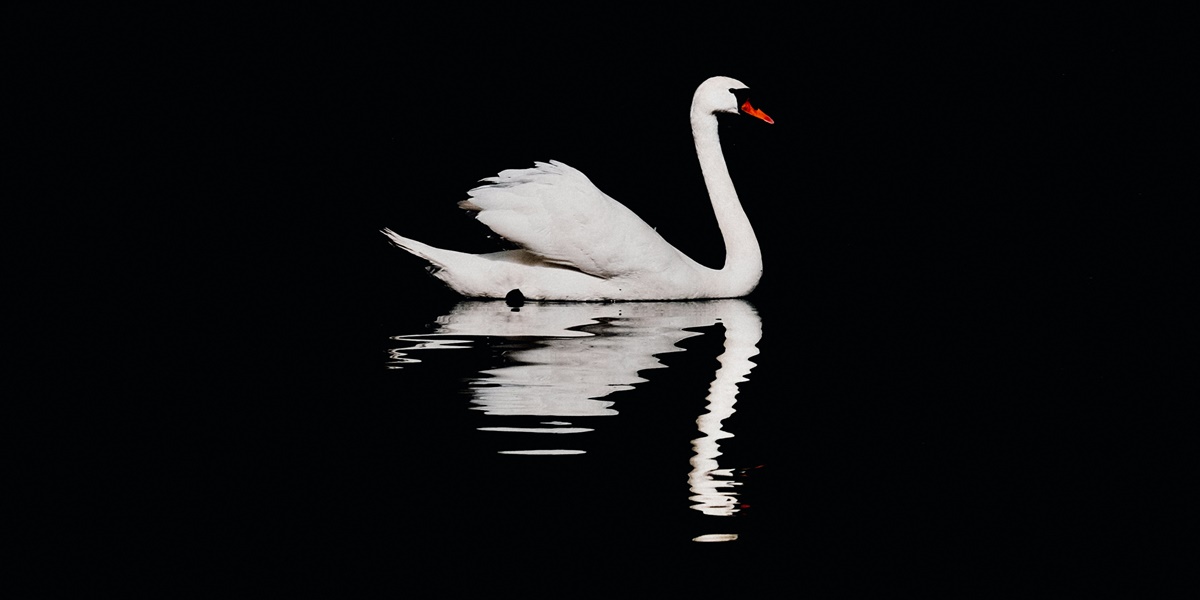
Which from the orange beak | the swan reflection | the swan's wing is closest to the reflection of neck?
the swan reflection

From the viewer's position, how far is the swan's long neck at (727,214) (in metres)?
7.78

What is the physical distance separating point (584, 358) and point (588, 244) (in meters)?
1.56

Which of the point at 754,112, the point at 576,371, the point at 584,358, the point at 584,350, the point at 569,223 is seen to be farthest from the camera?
the point at 754,112

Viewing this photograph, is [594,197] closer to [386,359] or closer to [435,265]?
[435,265]

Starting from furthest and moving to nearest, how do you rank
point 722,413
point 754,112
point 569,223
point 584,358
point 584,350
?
point 754,112
point 569,223
point 584,350
point 584,358
point 722,413

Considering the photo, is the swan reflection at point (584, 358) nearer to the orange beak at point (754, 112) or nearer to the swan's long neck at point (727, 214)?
the swan's long neck at point (727, 214)

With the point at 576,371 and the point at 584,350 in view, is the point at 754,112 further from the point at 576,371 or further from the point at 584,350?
the point at 576,371

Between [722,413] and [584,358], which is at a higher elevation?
[584,358]

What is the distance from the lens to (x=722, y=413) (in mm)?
4965

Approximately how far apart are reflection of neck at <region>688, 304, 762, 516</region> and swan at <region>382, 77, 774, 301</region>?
16.5 inches

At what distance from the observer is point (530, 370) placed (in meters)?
5.60

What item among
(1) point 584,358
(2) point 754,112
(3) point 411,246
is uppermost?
(2) point 754,112

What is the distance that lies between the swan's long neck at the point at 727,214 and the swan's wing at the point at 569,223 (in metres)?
0.46

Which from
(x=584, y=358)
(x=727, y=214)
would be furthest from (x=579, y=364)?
(x=727, y=214)
